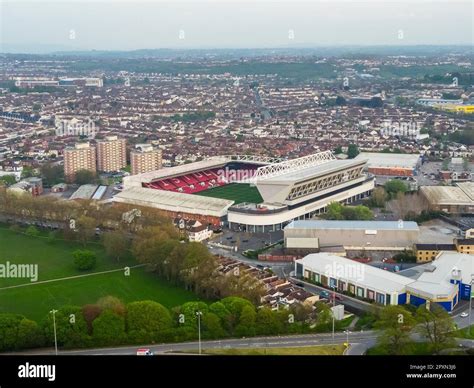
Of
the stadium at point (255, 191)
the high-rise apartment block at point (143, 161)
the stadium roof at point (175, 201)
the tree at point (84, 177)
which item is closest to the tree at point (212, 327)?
the stadium at point (255, 191)

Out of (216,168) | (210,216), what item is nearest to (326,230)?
(210,216)

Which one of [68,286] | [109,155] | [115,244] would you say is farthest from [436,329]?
[109,155]

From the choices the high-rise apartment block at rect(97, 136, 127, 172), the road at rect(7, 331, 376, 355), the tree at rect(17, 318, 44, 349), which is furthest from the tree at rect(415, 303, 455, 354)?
the high-rise apartment block at rect(97, 136, 127, 172)

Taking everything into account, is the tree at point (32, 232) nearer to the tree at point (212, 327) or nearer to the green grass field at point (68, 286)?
the green grass field at point (68, 286)

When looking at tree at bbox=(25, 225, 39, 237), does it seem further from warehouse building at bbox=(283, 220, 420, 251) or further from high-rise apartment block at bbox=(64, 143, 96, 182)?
high-rise apartment block at bbox=(64, 143, 96, 182)

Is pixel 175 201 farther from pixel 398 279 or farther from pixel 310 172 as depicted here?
pixel 398 279
